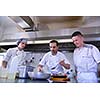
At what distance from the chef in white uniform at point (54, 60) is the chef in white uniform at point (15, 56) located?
195 mm

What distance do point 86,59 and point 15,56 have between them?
651 mm

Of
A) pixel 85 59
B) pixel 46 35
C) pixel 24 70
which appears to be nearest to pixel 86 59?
pixel 85 59

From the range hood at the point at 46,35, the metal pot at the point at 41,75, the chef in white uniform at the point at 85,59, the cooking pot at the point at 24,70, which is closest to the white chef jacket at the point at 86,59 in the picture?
the chef in white uniform at the point at 85,59

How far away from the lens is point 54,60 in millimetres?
1626

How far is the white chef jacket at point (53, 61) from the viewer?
160cm

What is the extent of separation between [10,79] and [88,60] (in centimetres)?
73

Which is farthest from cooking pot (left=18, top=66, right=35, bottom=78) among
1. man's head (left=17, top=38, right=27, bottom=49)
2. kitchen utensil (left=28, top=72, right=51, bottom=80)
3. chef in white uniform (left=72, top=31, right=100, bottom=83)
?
chef in white uniform (left=72, top=31, right=100, bottom=83)

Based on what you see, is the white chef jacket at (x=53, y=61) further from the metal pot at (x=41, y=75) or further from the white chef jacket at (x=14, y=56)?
the white chef jacket at (x=14, y=56)

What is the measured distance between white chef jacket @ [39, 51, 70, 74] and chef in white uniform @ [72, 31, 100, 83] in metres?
0.12

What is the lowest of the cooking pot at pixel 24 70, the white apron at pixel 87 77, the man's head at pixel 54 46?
the white apron at pixel 87 77

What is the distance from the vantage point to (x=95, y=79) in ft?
5.05

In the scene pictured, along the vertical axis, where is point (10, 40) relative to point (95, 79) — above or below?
above
